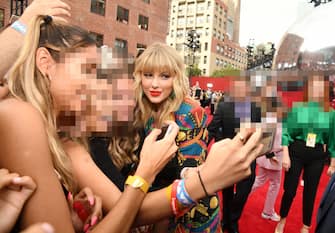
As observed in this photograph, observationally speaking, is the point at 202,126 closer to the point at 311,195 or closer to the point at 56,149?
the point at 56,149

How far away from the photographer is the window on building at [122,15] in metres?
21.3

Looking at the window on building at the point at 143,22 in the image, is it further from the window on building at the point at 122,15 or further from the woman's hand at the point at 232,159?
the woman's hand at the point at 232,159

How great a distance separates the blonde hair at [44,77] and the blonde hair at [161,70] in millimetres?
789

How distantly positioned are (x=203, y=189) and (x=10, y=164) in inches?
19.8

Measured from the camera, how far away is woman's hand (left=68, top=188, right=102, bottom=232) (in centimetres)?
90

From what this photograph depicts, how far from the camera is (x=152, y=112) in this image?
5.88 feet

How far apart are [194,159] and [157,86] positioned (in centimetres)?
50

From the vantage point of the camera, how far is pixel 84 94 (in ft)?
3.22

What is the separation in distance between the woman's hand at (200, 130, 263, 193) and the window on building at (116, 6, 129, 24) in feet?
71.8

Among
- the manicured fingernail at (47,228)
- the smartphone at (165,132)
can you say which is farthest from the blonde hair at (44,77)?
the smartphone at (165,132)

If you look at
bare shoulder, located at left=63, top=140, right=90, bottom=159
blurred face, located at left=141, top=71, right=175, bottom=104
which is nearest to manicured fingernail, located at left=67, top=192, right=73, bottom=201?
bare shoulder, located at left=63, top=140, right=90, bottom=159

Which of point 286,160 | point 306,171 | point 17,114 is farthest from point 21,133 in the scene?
point 306,171

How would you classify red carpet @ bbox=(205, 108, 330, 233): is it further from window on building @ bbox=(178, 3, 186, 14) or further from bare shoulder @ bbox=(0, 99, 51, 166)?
window on building @ bbox=(178, 3, 186, 14)

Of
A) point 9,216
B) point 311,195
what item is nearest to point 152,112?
point 9,216
